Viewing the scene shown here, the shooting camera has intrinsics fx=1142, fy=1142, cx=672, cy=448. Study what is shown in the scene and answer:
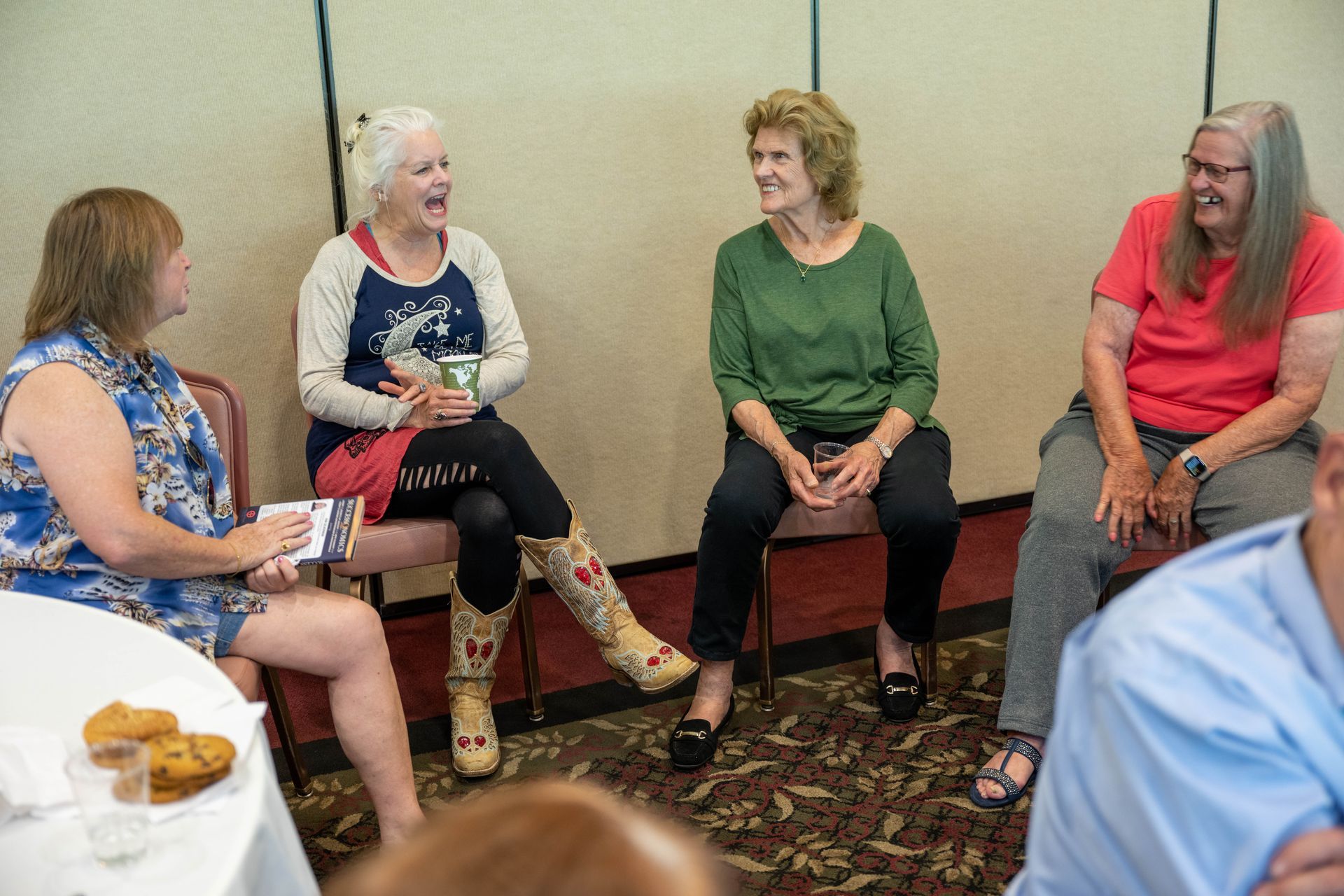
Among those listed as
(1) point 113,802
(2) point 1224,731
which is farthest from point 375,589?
(2) point 1224,731

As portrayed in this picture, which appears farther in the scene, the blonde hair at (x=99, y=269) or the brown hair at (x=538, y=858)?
the blonde hair at (x=99, y=269)

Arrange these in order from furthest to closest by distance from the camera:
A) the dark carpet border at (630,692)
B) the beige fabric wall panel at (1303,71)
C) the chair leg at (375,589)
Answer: the beige fabric wall panel at (1303,71), the chair leg at (375,589), the dark carpet border at (630,692)

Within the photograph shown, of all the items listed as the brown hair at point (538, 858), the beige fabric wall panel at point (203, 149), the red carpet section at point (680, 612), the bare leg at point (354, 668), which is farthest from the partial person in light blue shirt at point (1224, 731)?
the beige fabric wall panel at point (203, 149)

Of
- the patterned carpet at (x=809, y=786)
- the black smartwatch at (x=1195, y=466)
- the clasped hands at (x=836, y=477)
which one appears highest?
the black smartwatch at (x=1195, y=466)

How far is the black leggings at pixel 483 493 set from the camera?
257cm

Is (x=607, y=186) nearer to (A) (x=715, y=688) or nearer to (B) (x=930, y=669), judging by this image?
(A) (x=715, y=688)

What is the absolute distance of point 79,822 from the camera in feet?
3.61

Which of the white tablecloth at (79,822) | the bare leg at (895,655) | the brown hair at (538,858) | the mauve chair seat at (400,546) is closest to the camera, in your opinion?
the brown hair at (538,858)

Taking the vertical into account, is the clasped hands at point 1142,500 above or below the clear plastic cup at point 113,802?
below

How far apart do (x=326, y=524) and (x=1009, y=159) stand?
273cm

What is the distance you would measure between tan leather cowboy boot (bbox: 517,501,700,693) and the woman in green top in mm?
90

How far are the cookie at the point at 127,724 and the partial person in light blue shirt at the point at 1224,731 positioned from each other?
886 mm

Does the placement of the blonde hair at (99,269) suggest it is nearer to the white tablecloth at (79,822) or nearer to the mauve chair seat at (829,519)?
the white tablecloth at (79,822)

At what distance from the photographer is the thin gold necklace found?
9.39ft
